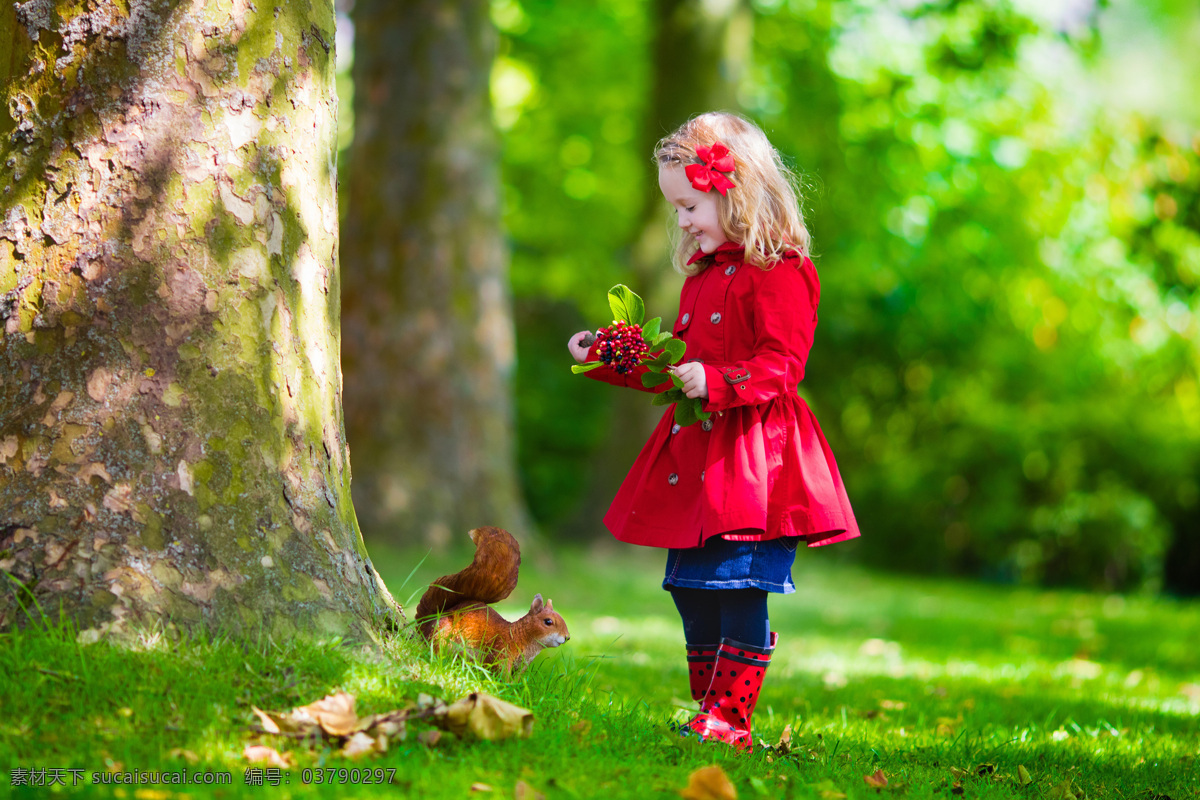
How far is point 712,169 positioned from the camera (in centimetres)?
316

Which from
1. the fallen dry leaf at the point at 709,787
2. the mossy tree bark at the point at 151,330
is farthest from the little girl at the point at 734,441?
the mossy tree bark at the point at 151,330

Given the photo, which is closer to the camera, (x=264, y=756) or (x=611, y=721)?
(x=264, y=756)

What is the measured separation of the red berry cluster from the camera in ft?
9.91

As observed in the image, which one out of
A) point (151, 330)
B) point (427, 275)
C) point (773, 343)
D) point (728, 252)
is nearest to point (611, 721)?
point (773, 343)

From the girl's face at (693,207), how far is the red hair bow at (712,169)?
0.12ft

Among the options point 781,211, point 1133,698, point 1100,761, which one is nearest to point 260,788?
point 781,211

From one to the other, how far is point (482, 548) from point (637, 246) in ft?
30.2

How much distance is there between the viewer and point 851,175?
13.7 metres

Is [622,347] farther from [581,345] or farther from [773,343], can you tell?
[773,343]

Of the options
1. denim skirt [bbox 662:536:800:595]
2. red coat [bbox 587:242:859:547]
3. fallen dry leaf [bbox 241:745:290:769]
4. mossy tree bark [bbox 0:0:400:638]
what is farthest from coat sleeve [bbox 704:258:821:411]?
fallen dry leaf [bbox 241:745:290:769]

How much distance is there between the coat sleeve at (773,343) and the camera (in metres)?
2.98

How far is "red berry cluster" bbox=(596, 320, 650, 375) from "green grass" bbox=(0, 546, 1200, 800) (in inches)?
35.8

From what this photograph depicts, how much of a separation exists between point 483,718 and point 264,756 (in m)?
0.50

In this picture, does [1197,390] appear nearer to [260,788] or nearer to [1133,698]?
[1133,698]
